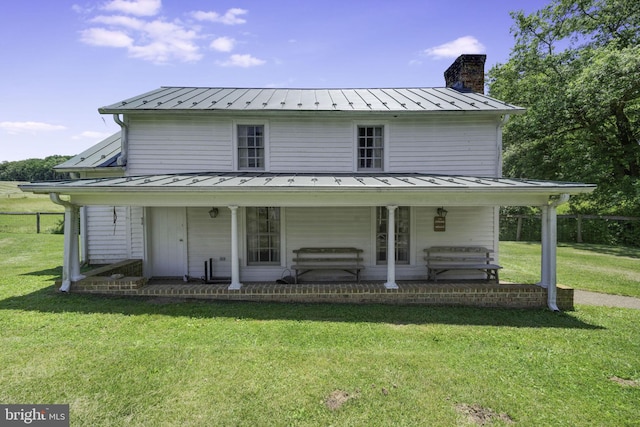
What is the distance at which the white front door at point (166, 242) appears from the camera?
8.95m

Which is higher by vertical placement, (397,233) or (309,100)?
(309,100)

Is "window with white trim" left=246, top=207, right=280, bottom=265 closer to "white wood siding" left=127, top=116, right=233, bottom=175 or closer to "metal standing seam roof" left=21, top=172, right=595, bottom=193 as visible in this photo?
"metal standing seam roof" left=21, top=172, right=595, bottom=193

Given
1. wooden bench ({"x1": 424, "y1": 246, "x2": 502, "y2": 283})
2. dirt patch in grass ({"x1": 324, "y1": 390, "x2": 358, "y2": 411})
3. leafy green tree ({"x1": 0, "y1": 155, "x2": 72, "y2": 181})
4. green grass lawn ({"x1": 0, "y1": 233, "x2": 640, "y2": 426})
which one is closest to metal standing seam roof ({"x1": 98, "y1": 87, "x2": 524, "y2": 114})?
wooden bench ({"x1": 424, "y1": 246, "x2": 502, "y2": 283})

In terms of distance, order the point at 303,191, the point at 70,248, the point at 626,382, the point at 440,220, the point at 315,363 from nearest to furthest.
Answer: the point at 626,382 → the point at 315,363 → the point at 303,191 → the point at 70,248 → the point at 440,220

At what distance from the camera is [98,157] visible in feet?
31.3

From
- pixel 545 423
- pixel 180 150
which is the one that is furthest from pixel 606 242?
pixel 180 150

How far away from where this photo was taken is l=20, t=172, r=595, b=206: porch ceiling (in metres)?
6.56

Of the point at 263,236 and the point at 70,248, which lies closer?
the point at 70,248

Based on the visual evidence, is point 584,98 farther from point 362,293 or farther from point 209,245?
point 209,245

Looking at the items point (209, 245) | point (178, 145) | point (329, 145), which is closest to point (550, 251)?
point (329, 145)

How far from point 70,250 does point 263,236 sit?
4.57 m

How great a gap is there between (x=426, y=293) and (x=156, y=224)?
7770 millimetres

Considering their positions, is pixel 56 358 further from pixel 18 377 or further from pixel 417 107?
pixel 417 107

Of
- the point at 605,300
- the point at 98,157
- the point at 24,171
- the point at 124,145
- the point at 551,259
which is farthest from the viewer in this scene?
the point at 24,171
